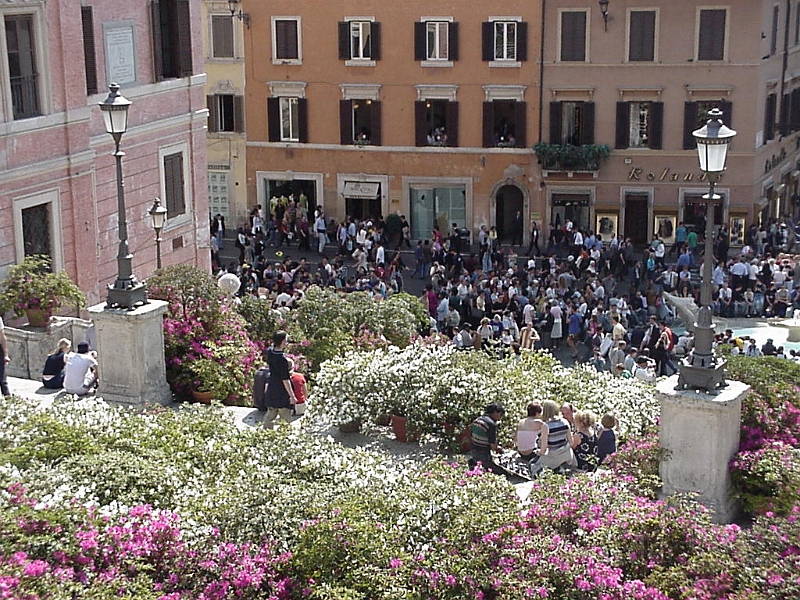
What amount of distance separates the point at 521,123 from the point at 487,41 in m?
2.70

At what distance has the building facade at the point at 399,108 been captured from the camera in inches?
1566

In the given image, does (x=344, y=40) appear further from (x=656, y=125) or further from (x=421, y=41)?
(x=656, y=125)

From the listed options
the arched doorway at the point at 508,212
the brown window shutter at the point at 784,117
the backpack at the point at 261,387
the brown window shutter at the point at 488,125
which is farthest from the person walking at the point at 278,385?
the brown window shutter at the point at 784,117

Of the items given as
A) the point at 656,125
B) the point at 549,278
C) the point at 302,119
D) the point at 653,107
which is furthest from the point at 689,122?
the point at 302,119

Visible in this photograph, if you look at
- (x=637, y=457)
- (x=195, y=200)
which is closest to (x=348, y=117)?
(x=195, y=200)

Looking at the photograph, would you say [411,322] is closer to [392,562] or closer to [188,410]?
[188,410]

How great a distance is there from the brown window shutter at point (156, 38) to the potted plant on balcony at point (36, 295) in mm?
8246

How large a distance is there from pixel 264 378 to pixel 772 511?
609 centimetres

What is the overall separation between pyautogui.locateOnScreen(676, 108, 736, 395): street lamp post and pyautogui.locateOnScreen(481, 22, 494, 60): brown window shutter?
2855 centimetres

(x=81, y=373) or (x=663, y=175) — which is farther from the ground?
(x=81, y=373)

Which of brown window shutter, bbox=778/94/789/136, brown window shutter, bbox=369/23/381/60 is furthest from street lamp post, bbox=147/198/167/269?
brown window shutter, bbox=778/94/789/136

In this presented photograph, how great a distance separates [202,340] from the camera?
52.0ft

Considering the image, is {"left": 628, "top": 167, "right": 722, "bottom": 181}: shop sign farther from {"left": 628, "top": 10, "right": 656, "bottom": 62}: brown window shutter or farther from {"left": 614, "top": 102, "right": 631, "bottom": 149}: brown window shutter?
{"left": 628, "top": 10, "right": 656, "bottom": 62}: brown window shutter

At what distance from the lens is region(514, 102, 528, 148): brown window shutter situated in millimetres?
39781
